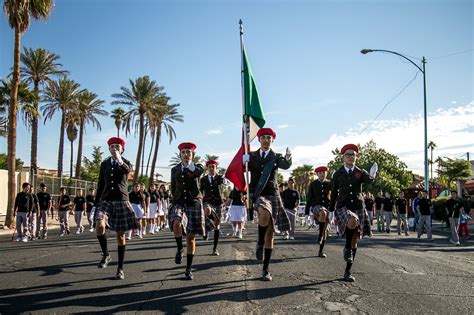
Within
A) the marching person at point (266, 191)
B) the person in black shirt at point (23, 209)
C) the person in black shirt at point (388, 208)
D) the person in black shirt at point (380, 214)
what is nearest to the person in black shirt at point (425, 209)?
the person in black shirt at point (388, 208)

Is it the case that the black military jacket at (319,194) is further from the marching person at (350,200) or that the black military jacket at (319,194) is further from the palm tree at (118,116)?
the palm tree at (118,116)

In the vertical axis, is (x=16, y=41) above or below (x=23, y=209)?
above

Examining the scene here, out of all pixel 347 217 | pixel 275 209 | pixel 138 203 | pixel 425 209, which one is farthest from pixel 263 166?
pixel 425 209

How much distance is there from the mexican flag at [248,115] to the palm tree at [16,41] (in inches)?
606

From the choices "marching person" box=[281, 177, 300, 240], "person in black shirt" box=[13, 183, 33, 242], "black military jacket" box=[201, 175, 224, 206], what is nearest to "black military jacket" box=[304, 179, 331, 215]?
"black military jacket" box=[201, 175, 224, 206]

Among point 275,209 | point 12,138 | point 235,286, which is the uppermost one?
point 12,138

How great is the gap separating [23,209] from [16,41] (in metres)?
10.5

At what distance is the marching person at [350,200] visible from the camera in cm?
697

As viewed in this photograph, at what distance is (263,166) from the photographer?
7.06 metres

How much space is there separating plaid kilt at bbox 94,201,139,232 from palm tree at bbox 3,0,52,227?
1563cm

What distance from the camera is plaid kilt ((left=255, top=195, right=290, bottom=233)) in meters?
6.84

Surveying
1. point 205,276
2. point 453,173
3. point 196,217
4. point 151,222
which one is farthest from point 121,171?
point 453,173

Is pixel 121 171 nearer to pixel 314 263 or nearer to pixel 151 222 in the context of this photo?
pixel 314 263

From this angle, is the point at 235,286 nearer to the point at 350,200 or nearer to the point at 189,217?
the point at 189,217
